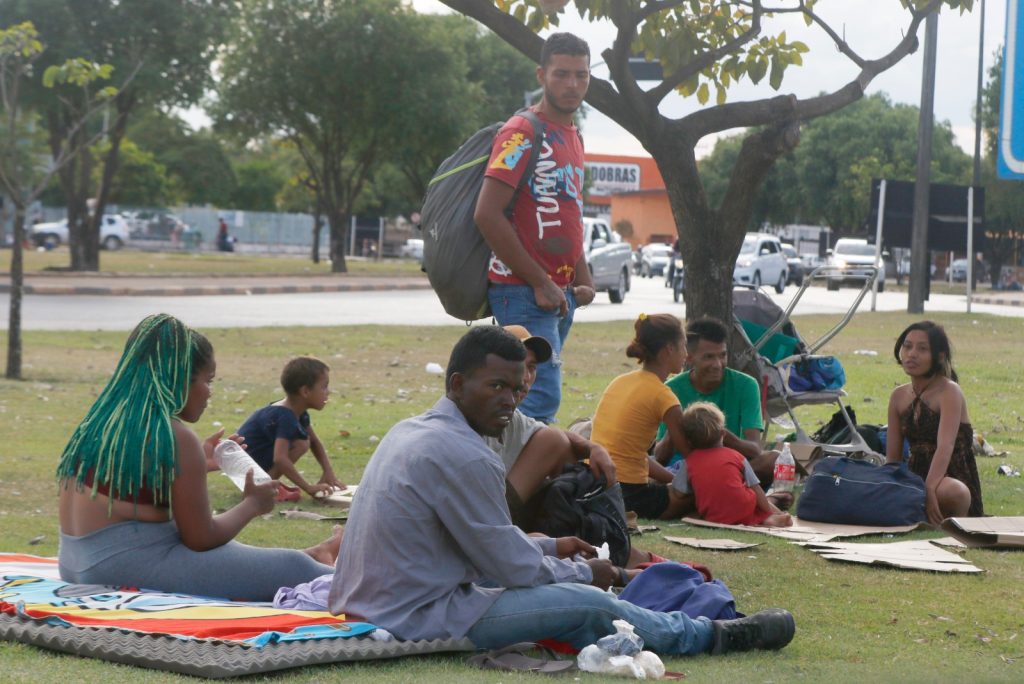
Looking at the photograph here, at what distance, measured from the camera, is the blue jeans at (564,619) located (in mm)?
4754

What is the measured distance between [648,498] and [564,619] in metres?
3.26

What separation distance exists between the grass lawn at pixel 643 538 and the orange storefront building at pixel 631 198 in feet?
218

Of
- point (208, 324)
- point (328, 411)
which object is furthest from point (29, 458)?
point (208, 324)

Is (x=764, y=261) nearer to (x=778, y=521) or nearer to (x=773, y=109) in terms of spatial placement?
(x=773, y=109)

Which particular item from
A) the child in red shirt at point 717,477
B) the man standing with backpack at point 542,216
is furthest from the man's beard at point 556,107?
the child in red shirt at point 717,477

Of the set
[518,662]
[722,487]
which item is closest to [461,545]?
[518,662]

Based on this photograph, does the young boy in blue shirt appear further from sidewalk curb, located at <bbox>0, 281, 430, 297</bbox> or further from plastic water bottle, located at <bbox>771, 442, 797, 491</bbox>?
sidewalk curb, located at <bbox>0, 281, 430, 297</bbox>

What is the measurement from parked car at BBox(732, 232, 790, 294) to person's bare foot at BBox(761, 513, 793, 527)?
35943 mm

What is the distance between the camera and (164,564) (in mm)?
5168

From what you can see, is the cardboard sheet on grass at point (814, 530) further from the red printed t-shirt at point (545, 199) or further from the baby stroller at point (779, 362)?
the red printed t-shirt at point (545, 199)

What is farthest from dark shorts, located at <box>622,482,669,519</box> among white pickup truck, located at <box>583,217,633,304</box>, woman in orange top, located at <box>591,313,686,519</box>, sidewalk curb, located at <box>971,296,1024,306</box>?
sidewalk curb, located at <box>971,296,1024,306</box>

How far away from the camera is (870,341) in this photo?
2045 cm

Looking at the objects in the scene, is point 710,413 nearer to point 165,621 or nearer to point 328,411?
point 165,621

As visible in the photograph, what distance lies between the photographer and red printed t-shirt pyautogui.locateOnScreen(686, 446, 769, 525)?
7.76 meters
